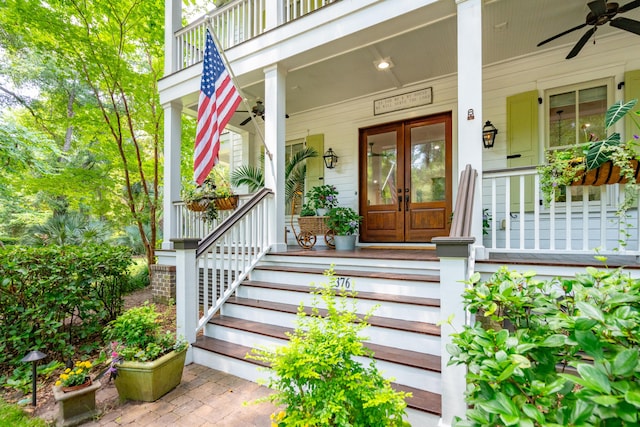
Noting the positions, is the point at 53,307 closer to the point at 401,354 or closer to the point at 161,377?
the point at 161,377

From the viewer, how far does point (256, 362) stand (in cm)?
262

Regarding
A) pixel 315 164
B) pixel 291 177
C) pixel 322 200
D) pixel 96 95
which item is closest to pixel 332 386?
pixel 322 200

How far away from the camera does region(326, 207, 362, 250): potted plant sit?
4.66m

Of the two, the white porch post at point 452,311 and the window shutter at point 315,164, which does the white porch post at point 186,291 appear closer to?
the white porch post at point 452,311

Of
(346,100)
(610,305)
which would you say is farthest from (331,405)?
(346,100)

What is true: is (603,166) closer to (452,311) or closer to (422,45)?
(452,311)

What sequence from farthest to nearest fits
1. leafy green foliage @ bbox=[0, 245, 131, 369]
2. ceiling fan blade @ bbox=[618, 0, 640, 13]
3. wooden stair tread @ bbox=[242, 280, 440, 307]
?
1. leafy green foliage @ bbox=[0, 245, 131, 369]
2. ceiling fan blade @ bbox=[618, 0, 640, 13]
3. wooden stair tread @ bbox=[242, 280, 440, 307]

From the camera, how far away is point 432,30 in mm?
3756

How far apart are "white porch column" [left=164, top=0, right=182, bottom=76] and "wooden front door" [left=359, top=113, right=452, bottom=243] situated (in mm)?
3774

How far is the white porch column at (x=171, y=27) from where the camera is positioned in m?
5.35

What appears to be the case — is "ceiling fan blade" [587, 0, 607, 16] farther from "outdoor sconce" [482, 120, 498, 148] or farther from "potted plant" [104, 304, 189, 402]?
"potted plant" [104, 304, 189, 402]

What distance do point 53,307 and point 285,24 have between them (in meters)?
4.45

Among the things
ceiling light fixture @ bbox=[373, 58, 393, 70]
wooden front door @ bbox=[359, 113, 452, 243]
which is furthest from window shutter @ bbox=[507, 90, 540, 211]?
ceiling light fixture @ bbox=[373, 58, 393, 70]

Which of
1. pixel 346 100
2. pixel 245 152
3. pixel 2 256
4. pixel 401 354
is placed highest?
pixel 346 100
